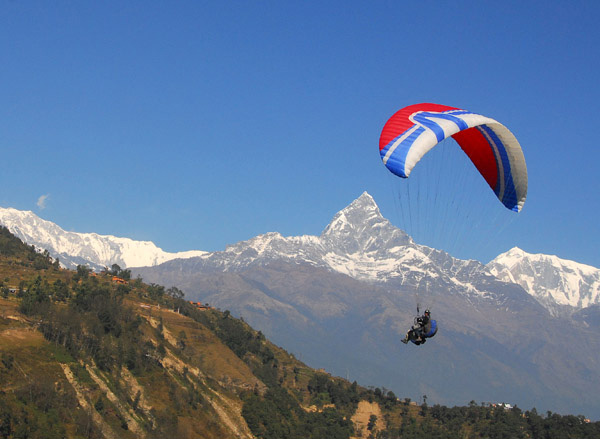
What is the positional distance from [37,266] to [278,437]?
84.7m

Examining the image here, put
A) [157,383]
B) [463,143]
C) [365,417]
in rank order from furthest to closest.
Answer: [365,417] < [157,383] < [463,143]

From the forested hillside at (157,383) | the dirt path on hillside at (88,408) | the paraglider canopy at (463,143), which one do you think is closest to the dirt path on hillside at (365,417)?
the forested hillside at (157,383)

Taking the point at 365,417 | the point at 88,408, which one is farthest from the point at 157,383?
the point at 365,417

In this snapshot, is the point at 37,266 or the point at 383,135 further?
the point at 37,266

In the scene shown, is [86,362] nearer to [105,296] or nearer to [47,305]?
[47,305]

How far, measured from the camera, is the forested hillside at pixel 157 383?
94.8 metres

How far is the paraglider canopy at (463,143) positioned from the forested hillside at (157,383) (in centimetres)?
5629

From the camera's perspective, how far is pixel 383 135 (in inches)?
2143

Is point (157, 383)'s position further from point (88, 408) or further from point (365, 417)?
point (365, 417)

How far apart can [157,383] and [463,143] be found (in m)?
73.8

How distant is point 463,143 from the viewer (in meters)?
62.6

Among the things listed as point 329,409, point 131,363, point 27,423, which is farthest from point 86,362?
point 329,409

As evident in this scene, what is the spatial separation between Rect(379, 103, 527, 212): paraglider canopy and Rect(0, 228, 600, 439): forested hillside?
56.3 metres

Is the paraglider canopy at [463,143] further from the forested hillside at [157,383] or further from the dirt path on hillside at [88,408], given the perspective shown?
the dirt path on hillside at [88,408]
